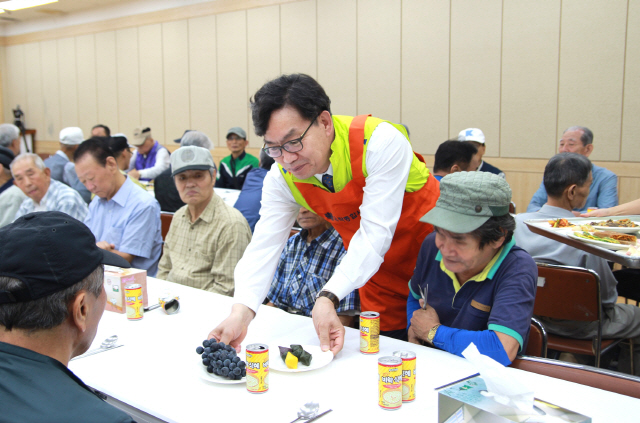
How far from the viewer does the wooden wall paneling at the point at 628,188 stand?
224 inches

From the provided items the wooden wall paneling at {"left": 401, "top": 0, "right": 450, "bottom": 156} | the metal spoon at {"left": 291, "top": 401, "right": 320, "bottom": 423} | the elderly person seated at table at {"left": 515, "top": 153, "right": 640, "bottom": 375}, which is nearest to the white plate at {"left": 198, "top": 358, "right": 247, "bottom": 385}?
the metal spoon at {"left": 291, "top": 401, "right": 320, "bottom": 423}

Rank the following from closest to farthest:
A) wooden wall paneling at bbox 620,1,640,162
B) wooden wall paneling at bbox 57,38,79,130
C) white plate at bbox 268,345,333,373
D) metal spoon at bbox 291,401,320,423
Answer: metal spoon at bbox 291,401,320,423 < white plate at bbox 268,345,333,373 < wooden wall paneling at bbox 620,1,640,162 < wooden wall paneling at bbox 57,38,79,130

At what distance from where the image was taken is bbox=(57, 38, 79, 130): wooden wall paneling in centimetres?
1138

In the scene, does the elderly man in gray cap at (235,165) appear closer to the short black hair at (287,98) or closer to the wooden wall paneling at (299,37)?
the wooden wall paneling at (299,37)

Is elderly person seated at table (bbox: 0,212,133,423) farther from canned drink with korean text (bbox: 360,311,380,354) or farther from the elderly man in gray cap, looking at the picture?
the elderly man in gray cap

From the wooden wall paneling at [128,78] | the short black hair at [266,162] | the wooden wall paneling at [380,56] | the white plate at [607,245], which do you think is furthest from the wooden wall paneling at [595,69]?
the wooden wall paneling at [128,78]

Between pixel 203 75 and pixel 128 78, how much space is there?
2140mm

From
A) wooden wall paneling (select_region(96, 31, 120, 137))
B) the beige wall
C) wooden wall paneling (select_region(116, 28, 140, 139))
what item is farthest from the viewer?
wooden wall paneling (select_region(96, 31, 120, 137))

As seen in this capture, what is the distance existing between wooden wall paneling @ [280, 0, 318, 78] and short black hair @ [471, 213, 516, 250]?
6.41 m

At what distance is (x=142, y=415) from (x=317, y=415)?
487 millimetres

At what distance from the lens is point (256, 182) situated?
3877mm

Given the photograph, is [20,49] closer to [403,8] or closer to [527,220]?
[403,8]

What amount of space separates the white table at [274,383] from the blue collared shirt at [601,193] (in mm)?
3429

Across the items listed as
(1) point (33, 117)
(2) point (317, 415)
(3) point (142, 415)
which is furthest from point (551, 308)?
(1) point (33, 117)
